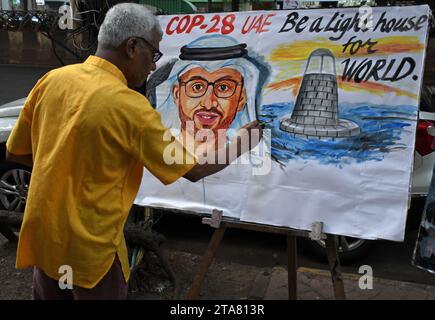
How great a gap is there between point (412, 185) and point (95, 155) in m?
2.69

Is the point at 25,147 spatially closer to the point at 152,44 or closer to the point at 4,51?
the point at 152,44

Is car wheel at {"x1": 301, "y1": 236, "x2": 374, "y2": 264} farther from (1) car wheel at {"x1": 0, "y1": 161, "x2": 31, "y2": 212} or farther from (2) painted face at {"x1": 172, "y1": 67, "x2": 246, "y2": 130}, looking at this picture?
(1) car wheel at {"x1": 0, "y1": 161, "x2": 31, "y2": 212}

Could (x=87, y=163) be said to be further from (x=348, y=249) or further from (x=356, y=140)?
(x=348, y=249)

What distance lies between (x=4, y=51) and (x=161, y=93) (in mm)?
7854

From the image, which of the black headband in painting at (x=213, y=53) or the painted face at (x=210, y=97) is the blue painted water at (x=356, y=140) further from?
the black headband in painting at (x=213, y=53)

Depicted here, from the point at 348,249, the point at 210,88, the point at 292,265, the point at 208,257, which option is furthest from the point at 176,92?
the point at 348,249

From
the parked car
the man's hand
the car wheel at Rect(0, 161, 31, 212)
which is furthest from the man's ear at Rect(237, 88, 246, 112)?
the car wheel at Rect(0, 161, 31, 212)

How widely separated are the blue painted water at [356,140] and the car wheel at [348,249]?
145 cm

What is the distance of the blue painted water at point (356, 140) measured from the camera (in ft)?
7.40

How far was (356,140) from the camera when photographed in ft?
7.69

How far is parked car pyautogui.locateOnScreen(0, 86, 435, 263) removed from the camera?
137 inches

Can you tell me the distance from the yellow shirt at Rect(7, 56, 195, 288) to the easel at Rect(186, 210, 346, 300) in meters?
0.87

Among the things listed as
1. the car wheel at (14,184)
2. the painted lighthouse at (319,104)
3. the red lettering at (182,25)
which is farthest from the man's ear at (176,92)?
the car wheel at (14,184)

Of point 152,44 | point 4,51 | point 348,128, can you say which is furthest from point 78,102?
point 4,51
